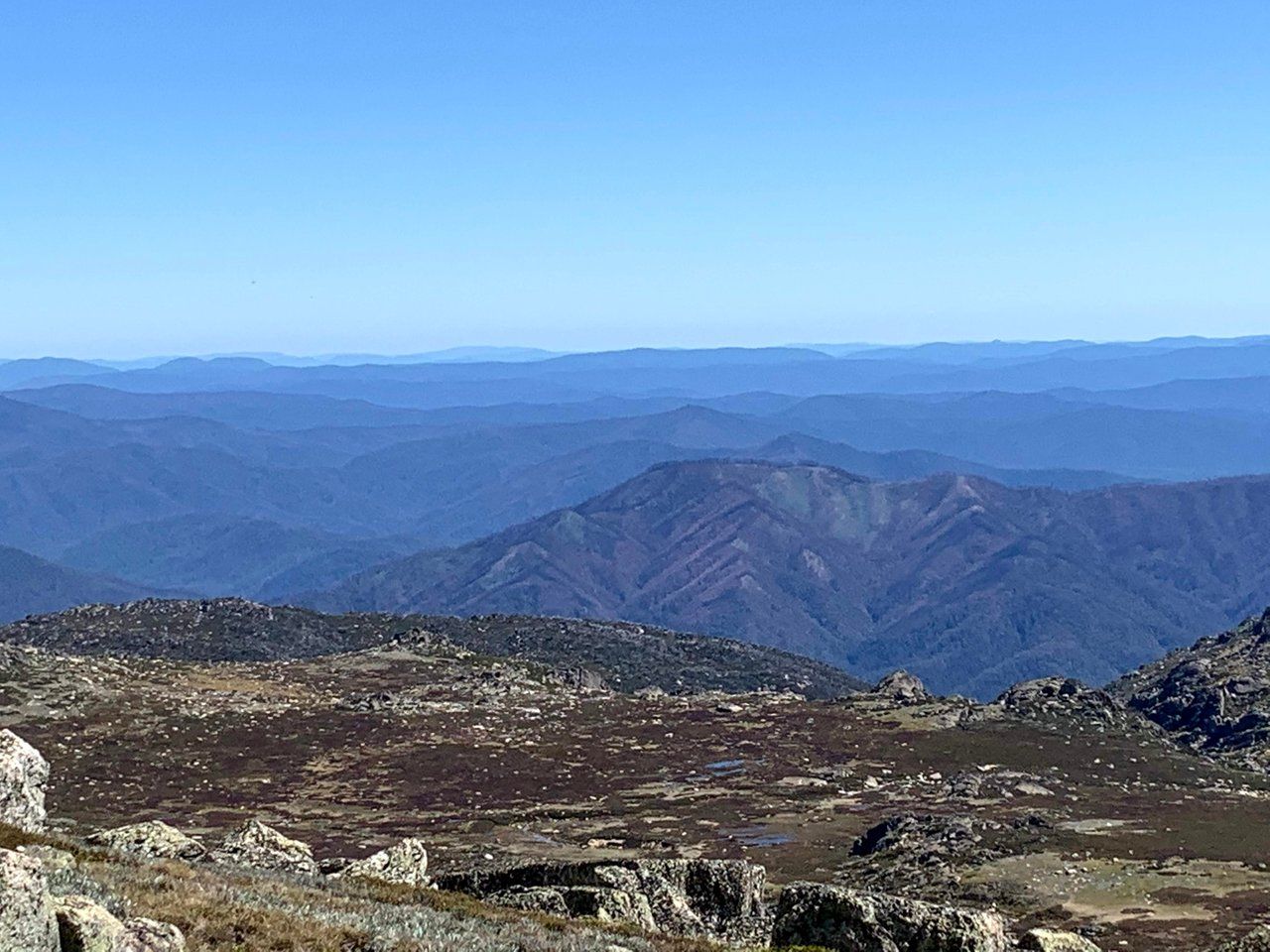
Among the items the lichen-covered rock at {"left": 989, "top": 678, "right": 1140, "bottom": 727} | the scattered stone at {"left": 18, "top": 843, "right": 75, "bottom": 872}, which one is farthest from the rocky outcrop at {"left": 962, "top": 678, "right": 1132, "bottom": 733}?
the scattered stone at {"left": 18, "top": 843, "right": 75, "bottom": 872}

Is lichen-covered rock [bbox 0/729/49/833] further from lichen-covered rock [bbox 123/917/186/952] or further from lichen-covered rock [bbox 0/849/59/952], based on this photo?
lichen-covered rock [bbox 0/849/59/952]

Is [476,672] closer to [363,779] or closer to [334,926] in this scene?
[363,779]

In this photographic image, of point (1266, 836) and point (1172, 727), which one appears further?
point (1172, 727)

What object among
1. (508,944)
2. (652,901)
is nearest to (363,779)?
(652,901)

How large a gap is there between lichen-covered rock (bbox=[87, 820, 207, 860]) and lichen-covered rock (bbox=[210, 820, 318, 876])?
0.64m

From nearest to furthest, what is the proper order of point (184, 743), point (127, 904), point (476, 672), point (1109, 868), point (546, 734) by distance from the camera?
point (127, 904) → point (1109, 868) → point (184, 743) → point (546, 734) → point (476, 672)

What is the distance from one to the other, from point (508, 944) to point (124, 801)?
7240 cm

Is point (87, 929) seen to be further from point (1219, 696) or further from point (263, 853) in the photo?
point (1219, 696)

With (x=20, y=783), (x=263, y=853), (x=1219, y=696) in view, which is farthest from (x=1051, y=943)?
(x=1219, y=696)

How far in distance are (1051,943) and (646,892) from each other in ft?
32.1

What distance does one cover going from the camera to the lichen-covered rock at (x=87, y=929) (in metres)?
17.5

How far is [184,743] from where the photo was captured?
358 ft

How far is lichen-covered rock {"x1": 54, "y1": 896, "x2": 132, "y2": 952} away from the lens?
57.5 feet

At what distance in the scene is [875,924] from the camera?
29734 mm
